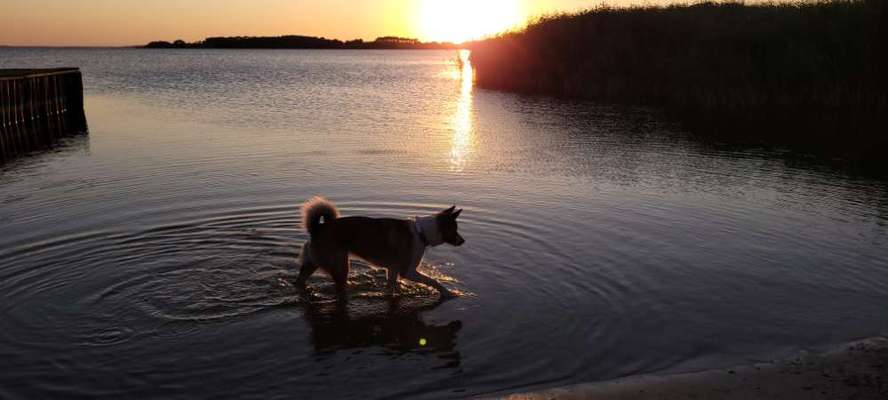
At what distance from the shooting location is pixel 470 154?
22156 mm

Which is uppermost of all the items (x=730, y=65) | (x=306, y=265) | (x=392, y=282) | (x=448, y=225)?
(x=730, y=65)

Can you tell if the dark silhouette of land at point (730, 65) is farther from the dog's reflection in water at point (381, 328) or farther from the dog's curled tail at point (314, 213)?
the dog's curled tail at point (314, 213)

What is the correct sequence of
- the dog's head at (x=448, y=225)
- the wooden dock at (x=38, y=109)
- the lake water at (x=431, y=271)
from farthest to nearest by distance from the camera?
the wooden dock at (x=38, y=109) → the dog's head at (x=448, y=225) → the lake water at (x=431, y=271)

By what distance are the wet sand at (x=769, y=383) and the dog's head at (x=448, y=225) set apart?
3468 mm

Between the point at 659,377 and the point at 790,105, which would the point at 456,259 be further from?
the point at 790,105

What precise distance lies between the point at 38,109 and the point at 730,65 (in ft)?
113

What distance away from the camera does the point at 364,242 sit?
9.31m

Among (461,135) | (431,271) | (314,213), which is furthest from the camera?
(461,135)

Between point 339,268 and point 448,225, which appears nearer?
point 339,268

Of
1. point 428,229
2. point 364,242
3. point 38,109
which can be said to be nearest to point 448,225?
point 428,229

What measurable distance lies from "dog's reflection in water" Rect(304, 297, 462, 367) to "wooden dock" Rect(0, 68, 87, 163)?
686 inches

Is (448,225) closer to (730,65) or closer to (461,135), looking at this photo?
(461,135)

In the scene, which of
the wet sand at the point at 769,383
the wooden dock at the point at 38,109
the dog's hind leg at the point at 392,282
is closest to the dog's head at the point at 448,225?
the dog's hind leg at the point at 392,282

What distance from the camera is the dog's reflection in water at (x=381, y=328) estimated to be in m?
8.13
